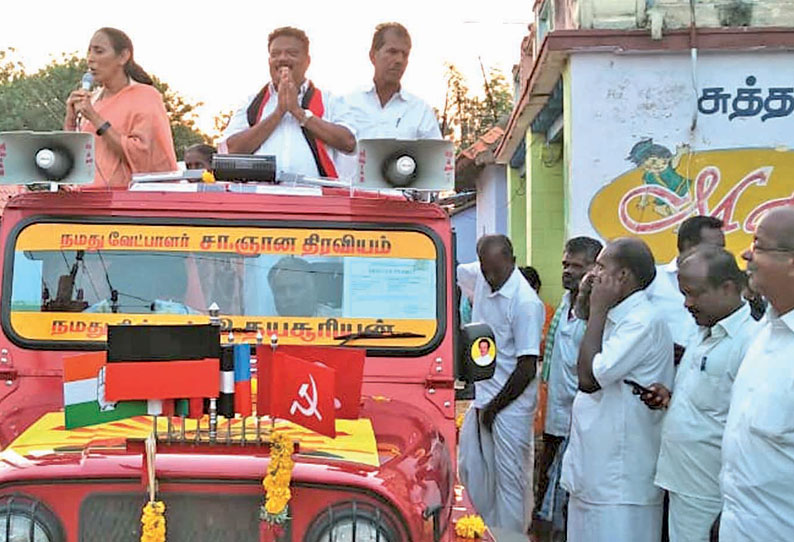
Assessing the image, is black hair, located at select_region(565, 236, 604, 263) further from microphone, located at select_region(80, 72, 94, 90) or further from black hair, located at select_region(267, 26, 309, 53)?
microphone, located at select_region(80, 72, 94, 90)

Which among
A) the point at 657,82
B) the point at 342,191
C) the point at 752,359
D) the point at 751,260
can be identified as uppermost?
the point at 657,82

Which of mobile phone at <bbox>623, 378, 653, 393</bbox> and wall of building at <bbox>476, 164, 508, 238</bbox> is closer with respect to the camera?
mobile phone at <bbox>623, 378, 653, 393</bbox>

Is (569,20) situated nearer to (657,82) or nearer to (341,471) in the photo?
(657,82)

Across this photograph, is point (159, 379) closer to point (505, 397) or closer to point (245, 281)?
point (245, 281)

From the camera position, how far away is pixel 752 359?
11.5ft

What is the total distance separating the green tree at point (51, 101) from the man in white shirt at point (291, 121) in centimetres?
2738

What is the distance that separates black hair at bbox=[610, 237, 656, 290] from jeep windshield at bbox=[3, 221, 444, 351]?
0.94 meters

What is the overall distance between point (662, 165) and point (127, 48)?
511 centimetres

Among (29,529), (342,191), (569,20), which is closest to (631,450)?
(342,191)

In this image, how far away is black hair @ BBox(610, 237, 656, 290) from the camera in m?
4.75

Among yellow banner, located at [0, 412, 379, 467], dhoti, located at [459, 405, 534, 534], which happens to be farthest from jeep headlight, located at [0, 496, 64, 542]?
dhoti, located at [459, 405, 534, 534]

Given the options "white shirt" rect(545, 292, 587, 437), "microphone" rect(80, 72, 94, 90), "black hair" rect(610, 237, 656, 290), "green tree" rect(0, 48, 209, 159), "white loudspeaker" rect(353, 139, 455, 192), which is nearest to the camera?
"white loudspeaker" rect(353, 139, 455, 192)

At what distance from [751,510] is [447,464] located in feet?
3.29

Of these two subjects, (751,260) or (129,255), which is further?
(129,255)
